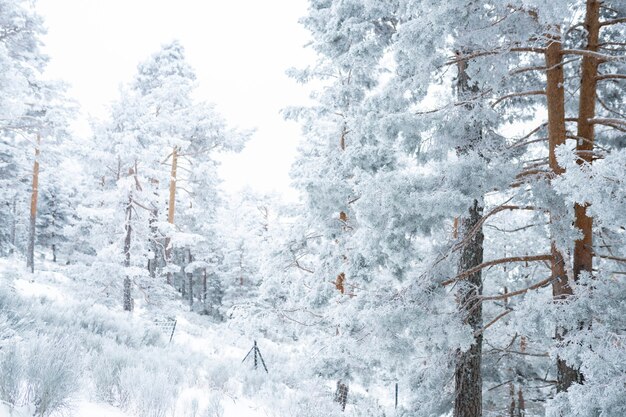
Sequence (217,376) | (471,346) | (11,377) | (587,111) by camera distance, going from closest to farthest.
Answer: (11,377) < (587,111) < (471,346) < (217,376)

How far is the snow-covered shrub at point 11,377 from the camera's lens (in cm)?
332

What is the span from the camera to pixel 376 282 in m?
8.76

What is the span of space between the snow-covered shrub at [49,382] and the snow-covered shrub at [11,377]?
0.09 meters

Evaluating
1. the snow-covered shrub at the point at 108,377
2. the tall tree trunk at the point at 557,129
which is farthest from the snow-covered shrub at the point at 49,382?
the tall tree trunk at the point at 557,129

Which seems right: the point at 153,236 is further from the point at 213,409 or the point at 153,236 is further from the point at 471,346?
the point at 471,346

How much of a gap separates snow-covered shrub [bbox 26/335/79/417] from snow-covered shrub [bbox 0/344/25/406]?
9 centimetres

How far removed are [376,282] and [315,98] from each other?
199 inches

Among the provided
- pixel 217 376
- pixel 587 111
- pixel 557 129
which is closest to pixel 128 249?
pixel 217 376

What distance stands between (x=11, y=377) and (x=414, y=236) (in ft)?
13.5

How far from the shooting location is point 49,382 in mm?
3533

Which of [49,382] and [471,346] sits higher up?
[49,382]

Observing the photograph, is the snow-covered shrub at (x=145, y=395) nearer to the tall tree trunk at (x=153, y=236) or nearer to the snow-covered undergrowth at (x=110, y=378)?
the snow-covered undergrowth at (x=110, y=378)

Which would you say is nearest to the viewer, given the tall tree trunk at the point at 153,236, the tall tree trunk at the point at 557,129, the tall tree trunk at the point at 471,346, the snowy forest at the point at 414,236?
the snowy forest at the point at 414,236

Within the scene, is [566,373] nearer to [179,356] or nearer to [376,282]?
[376,282]
